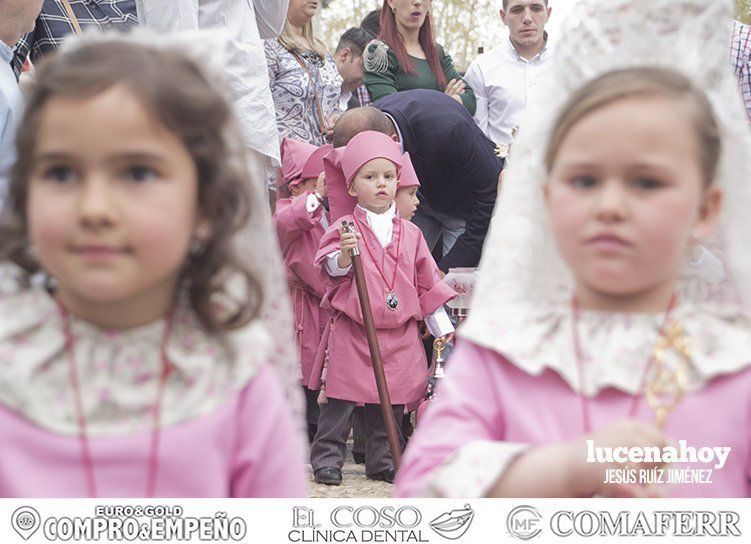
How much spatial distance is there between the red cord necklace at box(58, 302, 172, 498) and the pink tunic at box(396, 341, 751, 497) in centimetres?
36

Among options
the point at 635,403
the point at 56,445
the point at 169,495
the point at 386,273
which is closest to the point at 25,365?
the point at 56,445

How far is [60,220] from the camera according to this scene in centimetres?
156

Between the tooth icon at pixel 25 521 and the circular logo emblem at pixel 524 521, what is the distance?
0.63 meters

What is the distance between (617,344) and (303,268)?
361cm

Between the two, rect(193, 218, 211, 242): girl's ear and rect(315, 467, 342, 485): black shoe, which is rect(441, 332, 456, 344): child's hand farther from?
rect(193, 218, 211, 242): girl's ear

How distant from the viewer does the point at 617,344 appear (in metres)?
1.73

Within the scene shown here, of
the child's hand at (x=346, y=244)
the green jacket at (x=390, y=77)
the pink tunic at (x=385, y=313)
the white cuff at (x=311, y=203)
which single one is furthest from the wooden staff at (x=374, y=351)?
the green jacket at (x=390, y=77)

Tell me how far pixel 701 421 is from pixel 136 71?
2.75ft

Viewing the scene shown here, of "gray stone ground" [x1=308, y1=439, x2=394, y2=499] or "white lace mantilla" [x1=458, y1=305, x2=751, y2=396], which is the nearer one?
"white lace mantilla" [x1=458, y1=305, x2=751, y2=396]

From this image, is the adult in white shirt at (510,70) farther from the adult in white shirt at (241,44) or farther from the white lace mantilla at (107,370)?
the white lace mantilla at (107,370)

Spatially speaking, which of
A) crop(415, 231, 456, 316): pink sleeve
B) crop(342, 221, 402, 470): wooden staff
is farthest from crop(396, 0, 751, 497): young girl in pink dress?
crop(415, 231, 456, 316): pink sleeve

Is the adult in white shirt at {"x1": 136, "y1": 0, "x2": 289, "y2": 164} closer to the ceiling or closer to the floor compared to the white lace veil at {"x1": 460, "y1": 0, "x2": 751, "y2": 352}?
closer to the ceiling

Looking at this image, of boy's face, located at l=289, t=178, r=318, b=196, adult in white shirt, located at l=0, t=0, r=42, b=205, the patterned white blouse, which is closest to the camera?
adult in white shirt, located at l=0, t=0, r=42, b=205

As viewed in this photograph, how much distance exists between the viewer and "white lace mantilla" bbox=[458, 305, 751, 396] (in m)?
1.71
